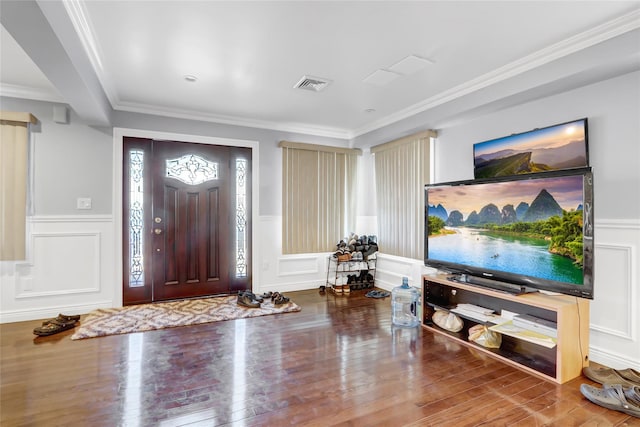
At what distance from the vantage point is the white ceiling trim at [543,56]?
2238 millimetres

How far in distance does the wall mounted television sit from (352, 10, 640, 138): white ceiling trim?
568mm

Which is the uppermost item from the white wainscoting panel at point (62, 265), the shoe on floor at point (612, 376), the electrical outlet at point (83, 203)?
A: the electrical outlet at point (83, 203)

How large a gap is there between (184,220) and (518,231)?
381 cm

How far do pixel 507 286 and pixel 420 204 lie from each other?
67.6 inches

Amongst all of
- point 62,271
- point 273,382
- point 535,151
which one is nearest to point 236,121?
point 62,271

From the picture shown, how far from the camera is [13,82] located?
Result: 11.2 ft

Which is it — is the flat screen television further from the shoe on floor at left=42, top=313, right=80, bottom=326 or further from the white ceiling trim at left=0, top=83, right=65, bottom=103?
the white ceiling trim at left=0, top=83, right=65, bottom=103

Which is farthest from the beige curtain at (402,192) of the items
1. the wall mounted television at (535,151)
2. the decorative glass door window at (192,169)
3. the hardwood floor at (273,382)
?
the decorative glass door window at (192,169)

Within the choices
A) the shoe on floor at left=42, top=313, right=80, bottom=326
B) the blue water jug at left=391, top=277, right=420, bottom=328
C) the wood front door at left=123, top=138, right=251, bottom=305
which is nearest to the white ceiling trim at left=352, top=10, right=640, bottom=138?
the blue water jug at left=391, top=277, right=420, bottom=328

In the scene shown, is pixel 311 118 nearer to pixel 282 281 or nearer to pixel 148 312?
pixel 282 281

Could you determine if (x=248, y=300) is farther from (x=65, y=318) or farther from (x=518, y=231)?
(x=518, y=231)

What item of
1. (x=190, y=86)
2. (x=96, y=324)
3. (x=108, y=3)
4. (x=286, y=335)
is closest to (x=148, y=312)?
(x=96, y=324)

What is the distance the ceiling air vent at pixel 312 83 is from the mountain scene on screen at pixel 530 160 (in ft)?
6.04

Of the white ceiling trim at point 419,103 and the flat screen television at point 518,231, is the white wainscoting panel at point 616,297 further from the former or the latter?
the white ceiling trim at point 419,103
